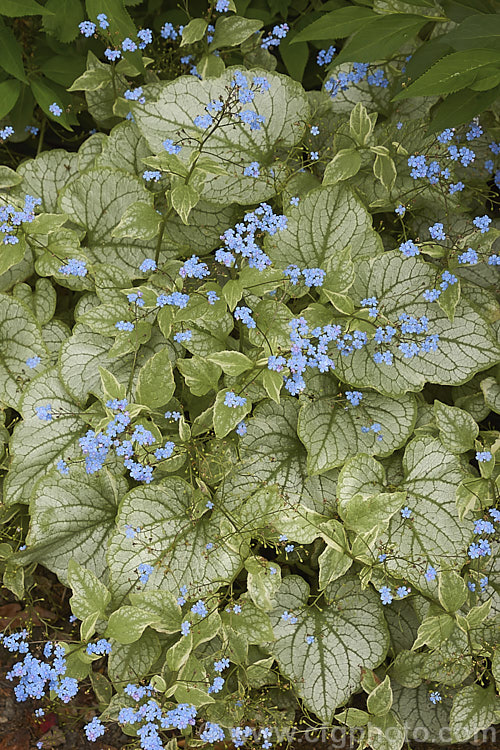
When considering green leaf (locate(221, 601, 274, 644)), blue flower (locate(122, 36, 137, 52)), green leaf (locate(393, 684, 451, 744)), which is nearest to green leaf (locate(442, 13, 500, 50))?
blue flower (locate(122, 36, 137, 52))

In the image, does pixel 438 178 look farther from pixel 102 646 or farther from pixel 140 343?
pixel 102 646

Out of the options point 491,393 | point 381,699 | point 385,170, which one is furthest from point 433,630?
point 385,170

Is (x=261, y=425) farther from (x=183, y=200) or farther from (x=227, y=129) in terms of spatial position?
(x=227, y=129)

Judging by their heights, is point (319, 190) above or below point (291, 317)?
above

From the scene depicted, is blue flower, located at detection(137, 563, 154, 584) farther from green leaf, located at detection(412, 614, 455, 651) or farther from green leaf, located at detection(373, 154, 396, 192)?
green leaf, located at detection(373, 154, 396, 192)

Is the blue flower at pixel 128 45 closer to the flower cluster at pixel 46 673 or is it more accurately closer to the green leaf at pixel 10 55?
the green leaf at pixel 10 55

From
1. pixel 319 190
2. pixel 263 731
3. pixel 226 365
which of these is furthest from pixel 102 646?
pixel 319 190
